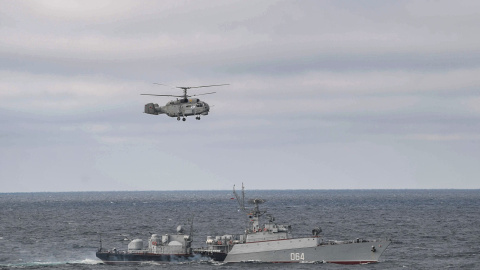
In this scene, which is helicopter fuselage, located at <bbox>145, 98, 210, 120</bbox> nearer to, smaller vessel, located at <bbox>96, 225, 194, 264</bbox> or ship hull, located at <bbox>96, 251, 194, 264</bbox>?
smaller vessel, located at <bbox>96, 225, 194, 264</bbox>

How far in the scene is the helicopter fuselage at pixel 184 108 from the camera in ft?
265

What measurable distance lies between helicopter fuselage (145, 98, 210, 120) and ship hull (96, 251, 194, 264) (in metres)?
15.9

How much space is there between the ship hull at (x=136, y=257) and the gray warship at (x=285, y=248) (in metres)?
3.07

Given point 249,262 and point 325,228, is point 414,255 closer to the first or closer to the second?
point 249,262

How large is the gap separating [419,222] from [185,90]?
308ft

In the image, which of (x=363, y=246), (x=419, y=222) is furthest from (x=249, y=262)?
(x=419, y=222)

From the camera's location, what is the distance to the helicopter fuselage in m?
80.8

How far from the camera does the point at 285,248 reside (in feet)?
253

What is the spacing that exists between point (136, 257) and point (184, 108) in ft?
59.1

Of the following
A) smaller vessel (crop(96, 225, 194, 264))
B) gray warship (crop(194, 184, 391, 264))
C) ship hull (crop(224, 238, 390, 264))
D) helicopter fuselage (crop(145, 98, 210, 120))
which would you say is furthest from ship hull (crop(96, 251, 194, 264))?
helicopter fuselage (crop(145, 98, 210, 120))

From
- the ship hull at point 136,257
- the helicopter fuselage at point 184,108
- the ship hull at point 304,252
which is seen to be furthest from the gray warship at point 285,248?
the helicopter fuselage at point 184,108

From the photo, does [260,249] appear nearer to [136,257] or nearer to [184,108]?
[136,257]

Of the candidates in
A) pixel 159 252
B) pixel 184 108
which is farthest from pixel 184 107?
pixel 159 252

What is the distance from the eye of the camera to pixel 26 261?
289 ft
